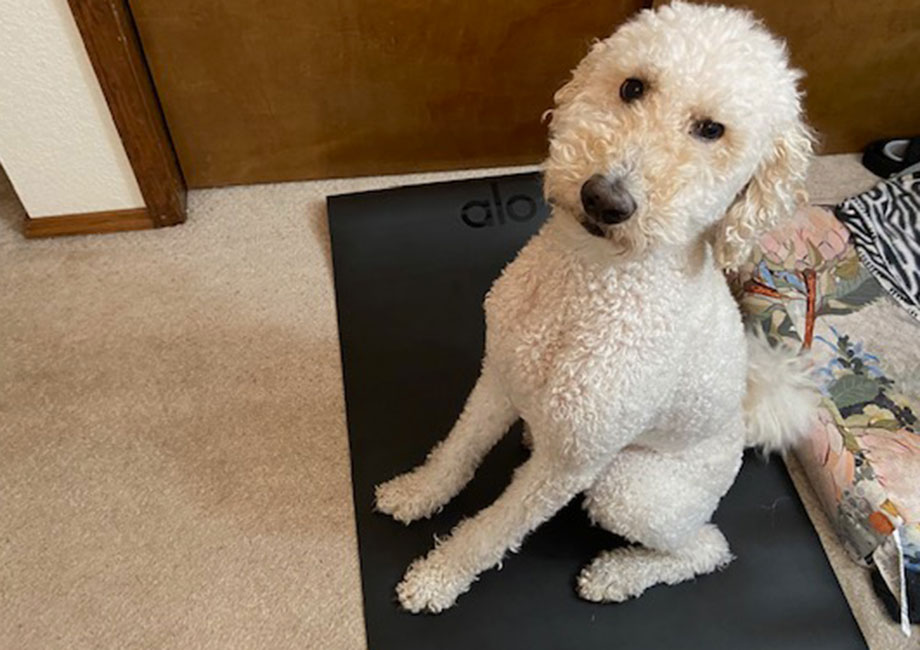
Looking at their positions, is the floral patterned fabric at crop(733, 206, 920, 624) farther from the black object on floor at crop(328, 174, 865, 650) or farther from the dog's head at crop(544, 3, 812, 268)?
the dog's head at crop(544, 3, 812, 268)

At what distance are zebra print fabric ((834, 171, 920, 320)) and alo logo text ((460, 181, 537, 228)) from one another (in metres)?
0.58

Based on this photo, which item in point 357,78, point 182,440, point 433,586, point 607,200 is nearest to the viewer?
point 607,200

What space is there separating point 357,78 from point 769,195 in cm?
93

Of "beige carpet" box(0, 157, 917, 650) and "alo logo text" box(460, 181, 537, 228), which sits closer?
"beige carpet" box(0, 157, 917, 650)

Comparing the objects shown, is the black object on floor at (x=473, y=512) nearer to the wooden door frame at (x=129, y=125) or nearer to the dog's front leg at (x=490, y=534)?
the dog's front leg at (x=490, y=534)

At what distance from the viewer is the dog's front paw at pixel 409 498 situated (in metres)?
1.15

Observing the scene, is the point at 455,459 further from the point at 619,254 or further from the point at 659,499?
the point at 619,254

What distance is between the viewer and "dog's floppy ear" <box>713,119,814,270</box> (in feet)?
2.36

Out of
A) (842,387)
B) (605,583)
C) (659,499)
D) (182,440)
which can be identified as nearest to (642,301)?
(659,499)

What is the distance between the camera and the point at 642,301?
796mm

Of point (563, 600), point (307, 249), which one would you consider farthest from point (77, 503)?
point (563, 600)

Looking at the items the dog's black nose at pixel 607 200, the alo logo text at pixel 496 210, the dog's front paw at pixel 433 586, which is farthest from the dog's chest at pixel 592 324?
the alo logo text at pixel 496 210

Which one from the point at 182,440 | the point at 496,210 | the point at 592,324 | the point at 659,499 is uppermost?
the point at 592,324

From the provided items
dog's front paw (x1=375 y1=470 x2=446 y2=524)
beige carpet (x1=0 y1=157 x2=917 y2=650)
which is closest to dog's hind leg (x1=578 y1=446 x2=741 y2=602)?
dog's front paw (x1=375 y1=470 x2=446 y2=524)
